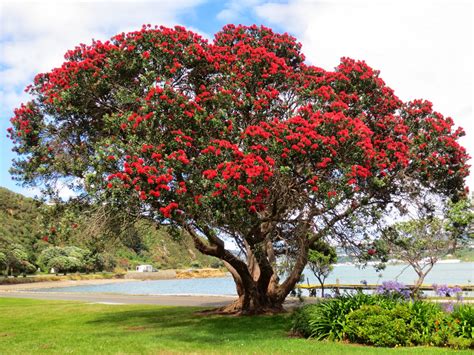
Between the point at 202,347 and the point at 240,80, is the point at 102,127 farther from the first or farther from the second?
the point at 202,347

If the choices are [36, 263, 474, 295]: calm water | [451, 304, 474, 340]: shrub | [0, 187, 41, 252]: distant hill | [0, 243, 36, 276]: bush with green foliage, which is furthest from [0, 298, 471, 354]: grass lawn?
[0, 187, 41, 252]: distant hill

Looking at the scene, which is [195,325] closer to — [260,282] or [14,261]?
[260,282]

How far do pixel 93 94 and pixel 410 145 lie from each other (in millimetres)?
11039

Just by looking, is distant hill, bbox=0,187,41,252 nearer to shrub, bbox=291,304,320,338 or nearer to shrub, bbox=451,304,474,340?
shrub, bbox=291,304,320,338

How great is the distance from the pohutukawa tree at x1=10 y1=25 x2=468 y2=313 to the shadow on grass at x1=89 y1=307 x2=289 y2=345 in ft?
7.09

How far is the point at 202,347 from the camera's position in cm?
1334

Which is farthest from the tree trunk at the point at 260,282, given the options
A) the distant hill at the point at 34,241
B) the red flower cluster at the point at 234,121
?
the distant hill at the point at 34,241

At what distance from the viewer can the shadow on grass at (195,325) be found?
1523 centimetres

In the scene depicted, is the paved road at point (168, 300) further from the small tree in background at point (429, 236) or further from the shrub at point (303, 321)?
the shrub at point (303, 321)

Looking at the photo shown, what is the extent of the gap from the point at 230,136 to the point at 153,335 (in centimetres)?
674

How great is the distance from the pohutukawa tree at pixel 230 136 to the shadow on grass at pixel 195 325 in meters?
2.16

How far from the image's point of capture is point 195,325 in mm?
18125

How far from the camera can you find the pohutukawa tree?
13.8 meters

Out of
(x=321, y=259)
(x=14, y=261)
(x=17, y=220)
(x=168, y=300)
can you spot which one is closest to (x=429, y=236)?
(x=321, y=259)
